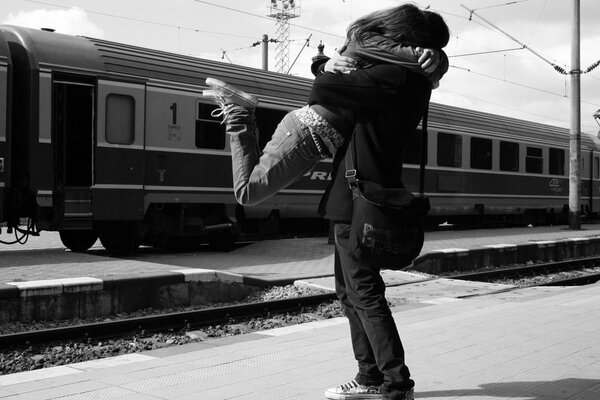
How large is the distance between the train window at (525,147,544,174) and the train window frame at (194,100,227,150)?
1313cm

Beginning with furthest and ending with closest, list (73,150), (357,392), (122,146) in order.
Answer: (122,146)
(73,150)
(357,392)

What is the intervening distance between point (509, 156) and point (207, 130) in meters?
12.2

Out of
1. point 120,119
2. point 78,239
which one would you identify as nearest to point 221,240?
point 78,239

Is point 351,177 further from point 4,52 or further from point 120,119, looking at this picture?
point 120,119

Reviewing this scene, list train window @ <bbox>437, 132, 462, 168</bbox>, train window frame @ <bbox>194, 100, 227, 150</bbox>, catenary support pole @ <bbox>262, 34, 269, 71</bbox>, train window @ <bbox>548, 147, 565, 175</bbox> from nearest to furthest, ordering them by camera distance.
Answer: train window frame @ <bbox>194, 100, 227, 150</bbox>, train window @ <bbox>437, 132, 462, 168</bbox>, train window @ <bbox>548, 147, 565, 175</bbox>, catenary support pole @ <bbox>262, 34, 269, 71</bbox>

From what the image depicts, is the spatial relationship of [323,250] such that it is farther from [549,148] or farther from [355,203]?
[549,148]

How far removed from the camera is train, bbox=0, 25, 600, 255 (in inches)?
452

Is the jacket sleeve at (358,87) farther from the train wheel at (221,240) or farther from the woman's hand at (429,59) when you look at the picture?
the train wheel at (221,240)

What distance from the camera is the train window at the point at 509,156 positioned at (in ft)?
74.0

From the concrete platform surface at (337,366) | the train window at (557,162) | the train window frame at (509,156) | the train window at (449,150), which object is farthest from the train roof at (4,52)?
the train window at (557,162)

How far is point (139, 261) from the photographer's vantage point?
466 inches

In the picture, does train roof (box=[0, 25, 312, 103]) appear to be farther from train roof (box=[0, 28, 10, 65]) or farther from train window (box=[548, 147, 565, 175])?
train window (box=[548, 147, 565, 175])

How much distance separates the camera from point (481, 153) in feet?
70.7

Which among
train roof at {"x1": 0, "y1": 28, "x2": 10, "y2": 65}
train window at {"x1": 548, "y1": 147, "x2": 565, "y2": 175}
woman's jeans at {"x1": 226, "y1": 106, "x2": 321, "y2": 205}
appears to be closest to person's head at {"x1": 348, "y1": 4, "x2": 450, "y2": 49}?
woman's jeans at {"x1": 226, "y1": 106, "x2": 321, "y2": 205}
